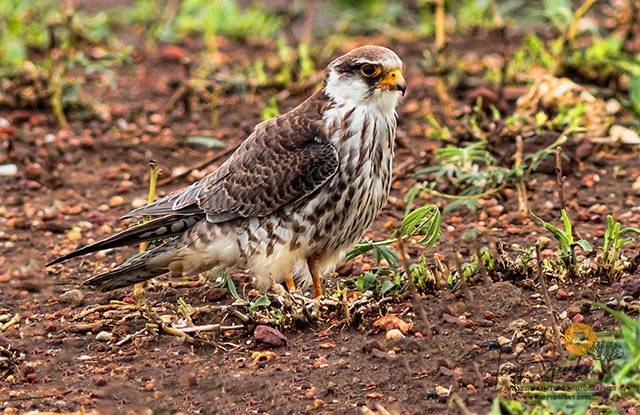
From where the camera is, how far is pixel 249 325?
5.23 metres

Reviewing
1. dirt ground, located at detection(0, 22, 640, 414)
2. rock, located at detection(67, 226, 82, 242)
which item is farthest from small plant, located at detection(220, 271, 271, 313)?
rock, located at detection(67, 226, 82, 242)

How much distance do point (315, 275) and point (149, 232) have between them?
2.44 feet

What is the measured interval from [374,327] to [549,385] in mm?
1121

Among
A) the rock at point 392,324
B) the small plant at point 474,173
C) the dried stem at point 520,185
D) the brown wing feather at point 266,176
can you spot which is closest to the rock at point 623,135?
the small plant at point 474,173

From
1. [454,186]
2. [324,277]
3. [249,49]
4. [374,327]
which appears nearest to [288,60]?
[249,49]

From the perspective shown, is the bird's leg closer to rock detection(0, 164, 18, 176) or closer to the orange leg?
the orange leg

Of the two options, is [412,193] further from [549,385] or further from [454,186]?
[549,385]

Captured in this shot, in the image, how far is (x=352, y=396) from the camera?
4.61 metres

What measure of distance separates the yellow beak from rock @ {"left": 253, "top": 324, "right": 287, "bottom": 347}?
121 centimetres

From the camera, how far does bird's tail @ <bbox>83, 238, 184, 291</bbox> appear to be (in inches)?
219

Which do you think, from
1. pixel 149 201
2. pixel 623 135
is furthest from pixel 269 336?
pixel 623 135

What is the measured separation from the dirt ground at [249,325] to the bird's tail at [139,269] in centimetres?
14

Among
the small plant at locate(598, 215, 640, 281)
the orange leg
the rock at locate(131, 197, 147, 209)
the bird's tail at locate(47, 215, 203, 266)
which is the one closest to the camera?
the small plant at locate(598, 215, 640, 281)

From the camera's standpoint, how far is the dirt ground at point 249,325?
15.3 ft
